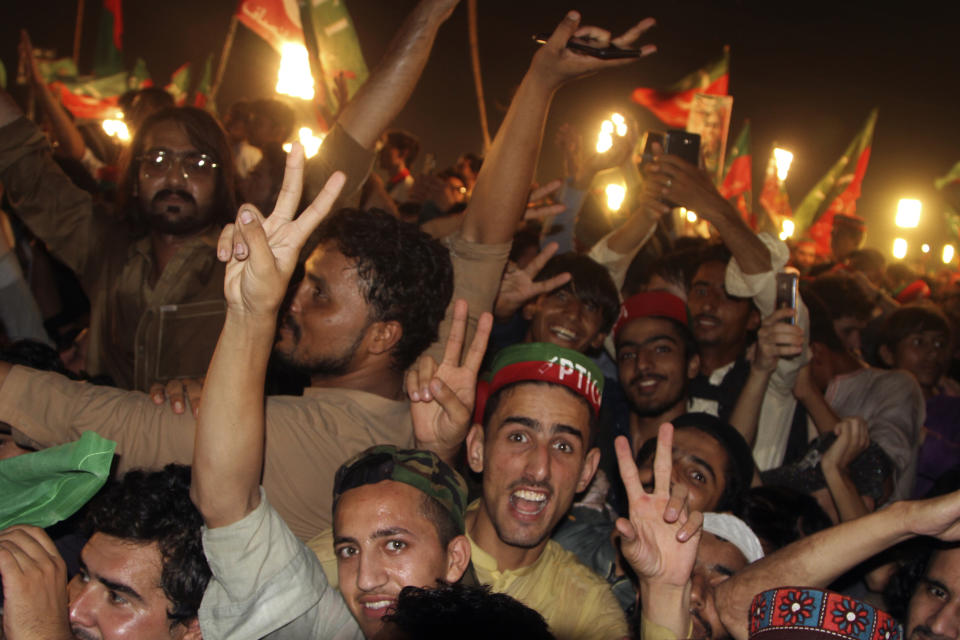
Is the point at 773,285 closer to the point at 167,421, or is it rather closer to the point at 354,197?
the point at 354,197

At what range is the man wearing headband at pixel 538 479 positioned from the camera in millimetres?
2602

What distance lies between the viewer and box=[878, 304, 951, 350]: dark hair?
214 inches

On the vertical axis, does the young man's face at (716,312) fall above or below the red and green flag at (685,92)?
below

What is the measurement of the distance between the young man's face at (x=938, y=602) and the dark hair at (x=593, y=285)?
2029 millimetres

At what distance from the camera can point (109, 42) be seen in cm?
1024

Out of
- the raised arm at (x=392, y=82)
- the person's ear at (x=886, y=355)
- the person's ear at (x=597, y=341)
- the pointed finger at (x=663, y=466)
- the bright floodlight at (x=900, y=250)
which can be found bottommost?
the pointed finger at (x=663, y=466)

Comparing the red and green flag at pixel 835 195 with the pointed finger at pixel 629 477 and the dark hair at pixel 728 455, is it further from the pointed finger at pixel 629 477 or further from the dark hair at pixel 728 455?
the pointed finger at pixel 629 477

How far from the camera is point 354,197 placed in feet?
10.9

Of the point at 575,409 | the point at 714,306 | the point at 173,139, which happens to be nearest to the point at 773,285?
the point at 714,306

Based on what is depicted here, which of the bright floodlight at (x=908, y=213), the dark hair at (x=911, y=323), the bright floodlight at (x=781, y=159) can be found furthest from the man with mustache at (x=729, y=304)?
the bright floodlight at (x=908, y=213)

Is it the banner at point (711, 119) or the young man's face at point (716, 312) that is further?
the banner at point (711, 119)

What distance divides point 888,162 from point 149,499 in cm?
2105

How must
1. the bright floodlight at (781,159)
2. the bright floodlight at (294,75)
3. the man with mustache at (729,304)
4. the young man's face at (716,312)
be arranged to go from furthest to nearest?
the bright floodlight at (781,159), the bright floodlight at (294,75), the young man's face at (716,312), the man with mustache at (729,304)

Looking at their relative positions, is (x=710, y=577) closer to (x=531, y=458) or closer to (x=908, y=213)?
(x=531, y=458)
